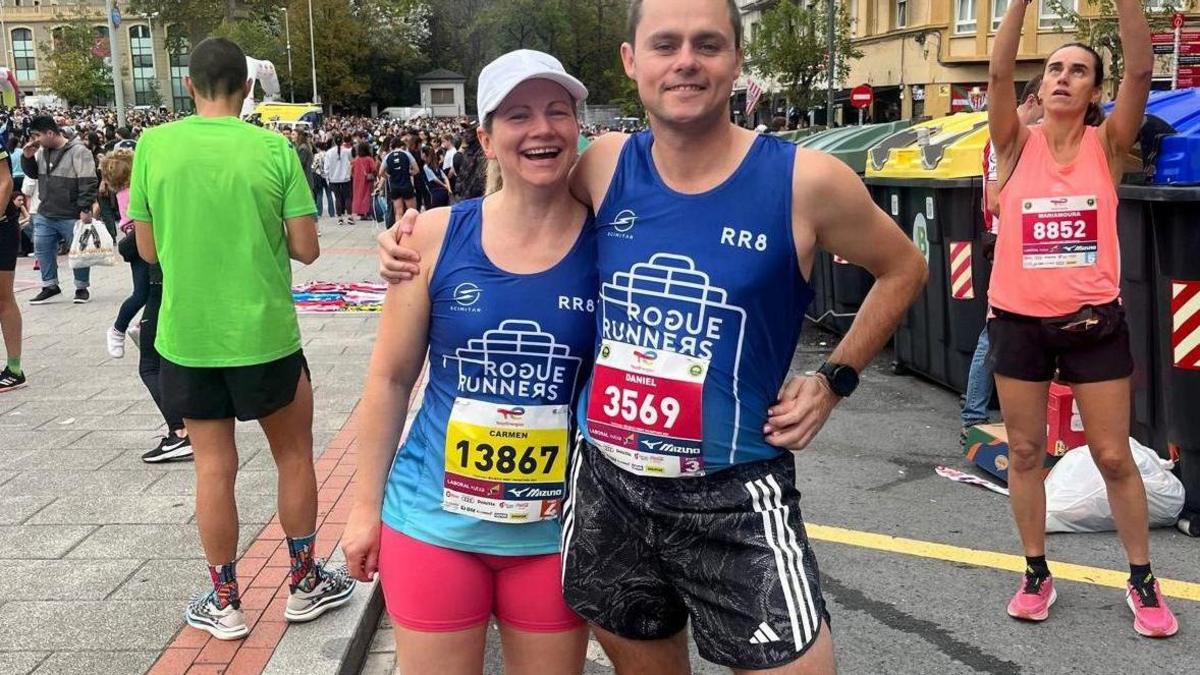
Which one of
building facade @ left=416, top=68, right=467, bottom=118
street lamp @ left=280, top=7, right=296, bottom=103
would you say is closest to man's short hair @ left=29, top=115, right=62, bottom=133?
A: street lamp @ left=280, top=7, right=296, bottom=103

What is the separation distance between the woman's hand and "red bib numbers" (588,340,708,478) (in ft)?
1.93

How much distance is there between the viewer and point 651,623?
2.27 m

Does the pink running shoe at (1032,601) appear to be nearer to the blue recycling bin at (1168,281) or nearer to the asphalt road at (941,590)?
the asphalt road at (941,590)

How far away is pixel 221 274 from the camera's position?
3.47m

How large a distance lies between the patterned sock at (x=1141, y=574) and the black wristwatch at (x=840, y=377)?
206 cm

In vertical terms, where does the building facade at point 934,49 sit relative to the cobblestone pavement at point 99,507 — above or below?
above

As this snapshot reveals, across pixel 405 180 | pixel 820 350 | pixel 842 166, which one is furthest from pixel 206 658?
pixel 405 180

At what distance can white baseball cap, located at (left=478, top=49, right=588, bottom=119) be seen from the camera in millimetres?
2199

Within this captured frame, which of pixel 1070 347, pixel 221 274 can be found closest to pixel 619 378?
pixel 221 274

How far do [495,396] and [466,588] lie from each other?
418 millimetres

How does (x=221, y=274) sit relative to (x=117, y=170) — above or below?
below

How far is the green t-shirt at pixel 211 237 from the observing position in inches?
135

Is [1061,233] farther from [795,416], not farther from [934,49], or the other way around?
[934,49]

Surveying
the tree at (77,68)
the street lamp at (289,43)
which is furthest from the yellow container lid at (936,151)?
the tree at (77,68)
